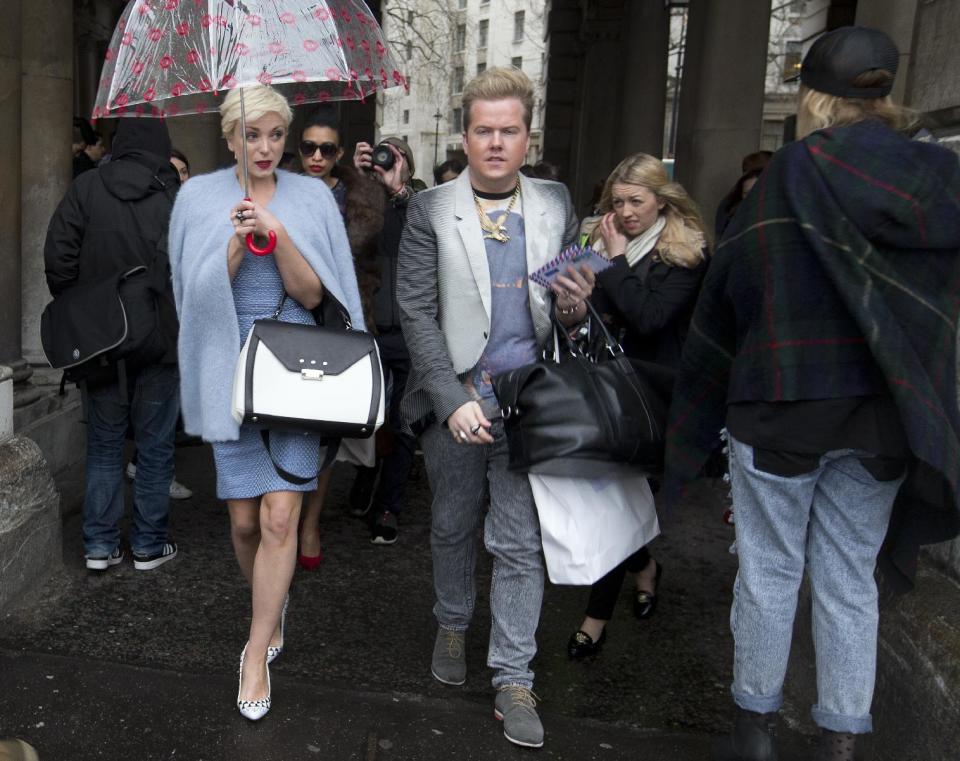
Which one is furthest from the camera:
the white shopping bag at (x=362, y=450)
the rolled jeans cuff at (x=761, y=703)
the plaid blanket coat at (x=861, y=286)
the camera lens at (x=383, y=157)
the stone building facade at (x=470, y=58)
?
the stone building facade at (x=470, y=58)

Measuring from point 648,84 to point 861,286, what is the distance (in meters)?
13.9

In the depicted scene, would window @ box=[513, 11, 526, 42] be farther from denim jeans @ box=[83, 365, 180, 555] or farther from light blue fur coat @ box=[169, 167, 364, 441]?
light blue fur coat @ box=[169, 167, 364, 441]

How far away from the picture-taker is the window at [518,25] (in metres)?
66.2

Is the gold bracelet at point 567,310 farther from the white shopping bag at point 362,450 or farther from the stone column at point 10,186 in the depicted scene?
the stone column at point 10,186

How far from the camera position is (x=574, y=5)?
24797 mm

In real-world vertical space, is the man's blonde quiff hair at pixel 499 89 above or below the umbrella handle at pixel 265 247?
above

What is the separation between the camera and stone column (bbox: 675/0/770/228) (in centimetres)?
1043

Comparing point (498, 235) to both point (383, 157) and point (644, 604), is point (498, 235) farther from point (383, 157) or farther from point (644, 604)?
point (644, 604)

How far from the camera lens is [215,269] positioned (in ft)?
10.8

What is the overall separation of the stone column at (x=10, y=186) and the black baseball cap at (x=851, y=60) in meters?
4.35

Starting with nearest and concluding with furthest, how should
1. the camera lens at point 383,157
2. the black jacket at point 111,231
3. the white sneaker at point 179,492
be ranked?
the black jacket at point 111,231 < the camera lens at point 383,157 < the white sneaker at point 179,492

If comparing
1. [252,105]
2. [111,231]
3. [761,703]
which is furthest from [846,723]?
[111,231]

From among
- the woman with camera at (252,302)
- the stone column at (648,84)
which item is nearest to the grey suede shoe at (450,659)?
the woman with camera at (252,302)

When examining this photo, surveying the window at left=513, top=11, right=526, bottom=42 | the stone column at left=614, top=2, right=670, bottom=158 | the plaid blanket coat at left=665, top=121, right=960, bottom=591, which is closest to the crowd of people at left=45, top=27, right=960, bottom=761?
the plaid blanket coat at left=665, top=121, right=960, bottom=591
